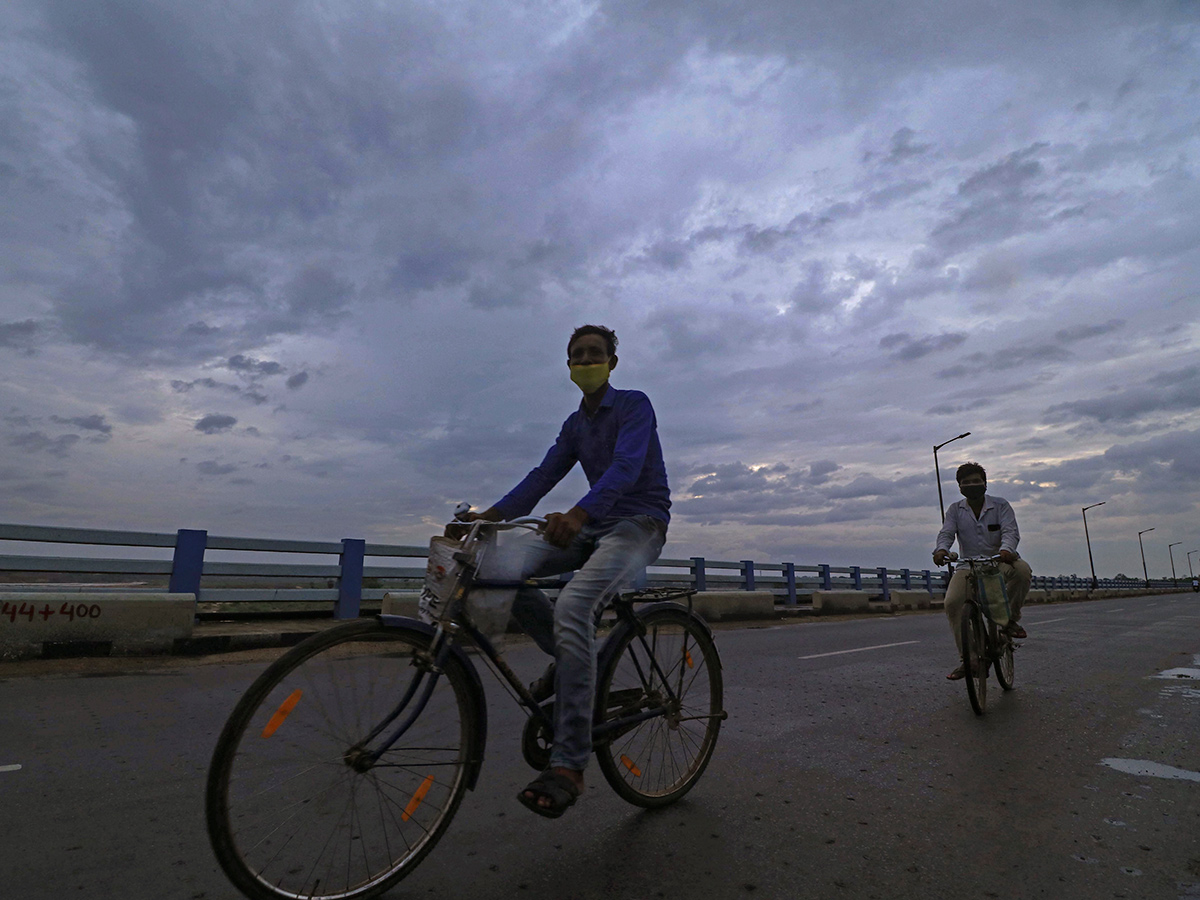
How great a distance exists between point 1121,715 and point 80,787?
6543mm

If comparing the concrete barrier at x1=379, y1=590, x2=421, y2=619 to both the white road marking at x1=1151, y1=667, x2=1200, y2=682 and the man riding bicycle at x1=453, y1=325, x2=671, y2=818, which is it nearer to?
the man riding bicycle at x1=453, y1=325, x2=671, y2=818

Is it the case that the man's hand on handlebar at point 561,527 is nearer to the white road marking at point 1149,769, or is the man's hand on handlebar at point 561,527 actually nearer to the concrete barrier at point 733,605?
the white road marking at point 1149,769

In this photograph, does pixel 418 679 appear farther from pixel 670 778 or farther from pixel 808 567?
pixel 808 567

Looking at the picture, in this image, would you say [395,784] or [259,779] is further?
[395,784]

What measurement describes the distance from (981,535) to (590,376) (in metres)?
4.91

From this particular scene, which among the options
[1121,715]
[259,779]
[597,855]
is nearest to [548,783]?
[597,855]

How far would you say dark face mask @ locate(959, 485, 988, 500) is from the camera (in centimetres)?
641

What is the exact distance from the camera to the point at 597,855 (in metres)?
2.57

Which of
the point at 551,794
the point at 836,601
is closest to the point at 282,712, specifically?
the point at 551,794

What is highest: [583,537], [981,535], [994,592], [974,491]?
[974,491]

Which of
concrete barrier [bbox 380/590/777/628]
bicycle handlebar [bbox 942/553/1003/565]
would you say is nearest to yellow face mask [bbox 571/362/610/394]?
bicycle handlebar [bbox 942/553/1003/565]

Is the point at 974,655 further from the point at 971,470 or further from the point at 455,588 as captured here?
the point at 455,588

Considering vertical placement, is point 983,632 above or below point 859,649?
above

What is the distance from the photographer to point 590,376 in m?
3.22
